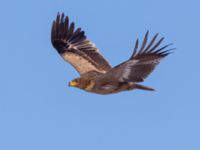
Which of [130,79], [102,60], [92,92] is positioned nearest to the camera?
[130,79]

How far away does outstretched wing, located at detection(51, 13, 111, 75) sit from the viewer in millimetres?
20967

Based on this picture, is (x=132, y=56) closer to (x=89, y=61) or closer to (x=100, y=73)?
(x=100, y=73)

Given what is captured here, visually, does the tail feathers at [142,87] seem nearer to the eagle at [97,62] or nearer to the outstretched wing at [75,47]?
the eagle at [97,62]

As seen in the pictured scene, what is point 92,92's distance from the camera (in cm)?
1870

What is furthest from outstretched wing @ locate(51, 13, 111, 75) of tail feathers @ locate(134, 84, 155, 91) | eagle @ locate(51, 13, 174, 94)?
tail feathers @ locate(134, 84, 155, 91)

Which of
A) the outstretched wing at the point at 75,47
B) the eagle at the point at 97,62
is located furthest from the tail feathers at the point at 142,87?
the outstretched wing at the point at 75,47

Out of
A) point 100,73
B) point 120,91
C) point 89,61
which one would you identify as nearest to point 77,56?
point 89,61

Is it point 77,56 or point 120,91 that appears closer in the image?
point 120,91

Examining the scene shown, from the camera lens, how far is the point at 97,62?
2103 centimetres

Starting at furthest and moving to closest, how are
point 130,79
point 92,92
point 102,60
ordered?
point 102,60
point 92,92
point 130,79

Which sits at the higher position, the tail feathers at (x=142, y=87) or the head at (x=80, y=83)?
the head at (x=80, y=83)

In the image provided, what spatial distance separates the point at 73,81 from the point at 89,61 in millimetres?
2242

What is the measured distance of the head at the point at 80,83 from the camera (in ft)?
61.8

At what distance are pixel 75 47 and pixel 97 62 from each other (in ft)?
4.36
